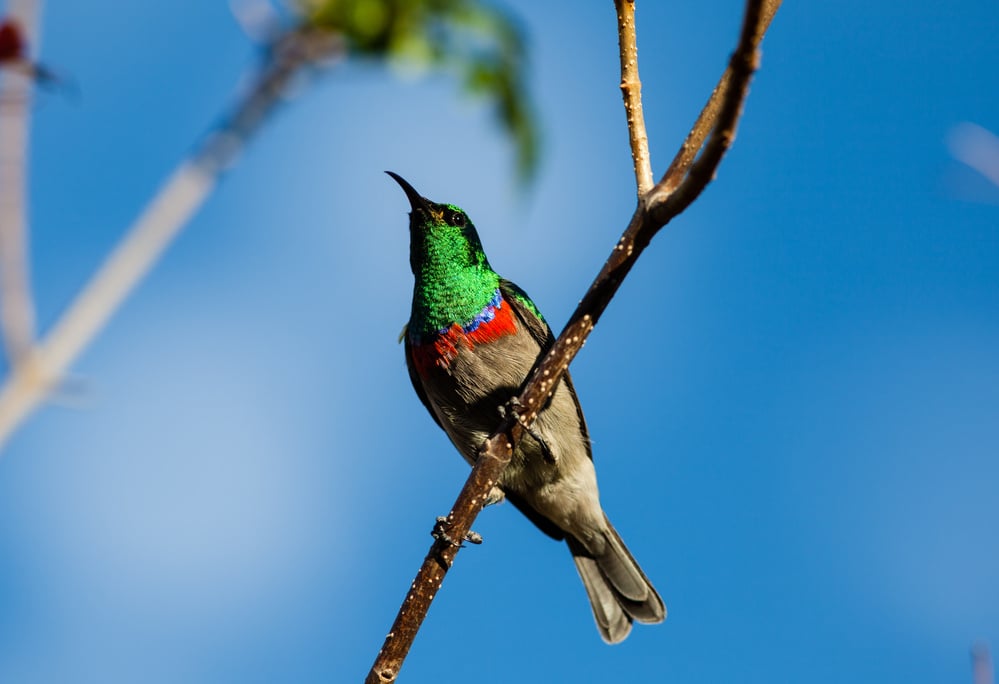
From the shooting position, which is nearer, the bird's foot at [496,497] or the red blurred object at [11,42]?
the red blurred object at [11,42]

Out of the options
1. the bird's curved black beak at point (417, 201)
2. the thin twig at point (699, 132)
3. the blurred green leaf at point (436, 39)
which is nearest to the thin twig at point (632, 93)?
the thin twig at point (699, 132)

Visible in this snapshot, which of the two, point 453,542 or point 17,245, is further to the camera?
point 453,542

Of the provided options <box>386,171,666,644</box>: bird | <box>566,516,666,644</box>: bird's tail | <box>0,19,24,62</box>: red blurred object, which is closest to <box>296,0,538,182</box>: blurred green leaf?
<box>0,19,24,62</box>: red blurred object

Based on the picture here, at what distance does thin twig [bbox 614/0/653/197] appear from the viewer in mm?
4289

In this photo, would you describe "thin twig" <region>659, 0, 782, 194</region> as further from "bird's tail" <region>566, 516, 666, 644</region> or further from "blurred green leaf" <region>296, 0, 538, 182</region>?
"bird's tail" <region>566, 516, 666, 644</region>

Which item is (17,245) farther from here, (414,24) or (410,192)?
(410,192)

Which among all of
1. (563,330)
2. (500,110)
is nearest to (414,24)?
(500,110)

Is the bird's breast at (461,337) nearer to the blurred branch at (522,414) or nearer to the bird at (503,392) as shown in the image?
the bird at (503,392)

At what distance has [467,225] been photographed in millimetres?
7758

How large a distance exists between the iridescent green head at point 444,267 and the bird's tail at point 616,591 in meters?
2.08

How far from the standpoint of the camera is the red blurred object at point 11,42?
1699 mm

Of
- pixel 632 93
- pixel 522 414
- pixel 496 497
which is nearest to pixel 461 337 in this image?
pixel 496 497

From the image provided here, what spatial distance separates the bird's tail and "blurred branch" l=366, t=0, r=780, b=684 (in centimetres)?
357

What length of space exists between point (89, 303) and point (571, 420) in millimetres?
6213
